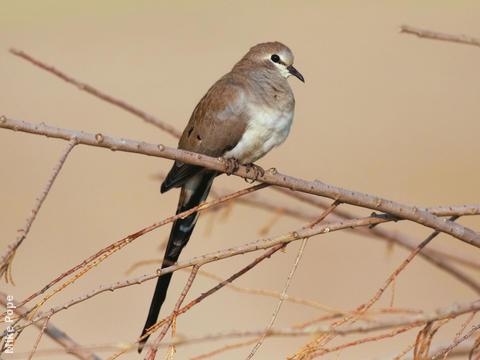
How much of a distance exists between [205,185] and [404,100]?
723 centimetres

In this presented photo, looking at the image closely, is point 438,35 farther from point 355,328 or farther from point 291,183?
point 355,328

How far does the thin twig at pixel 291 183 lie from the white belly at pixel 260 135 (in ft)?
3.81

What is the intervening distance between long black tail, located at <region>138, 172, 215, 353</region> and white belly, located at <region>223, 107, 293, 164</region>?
0.20 metres

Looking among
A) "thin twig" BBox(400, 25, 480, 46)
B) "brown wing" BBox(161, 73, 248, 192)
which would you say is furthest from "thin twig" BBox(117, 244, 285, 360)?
"brown wing" BBox(161, 73, 248, 192)

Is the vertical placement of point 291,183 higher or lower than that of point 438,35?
lower

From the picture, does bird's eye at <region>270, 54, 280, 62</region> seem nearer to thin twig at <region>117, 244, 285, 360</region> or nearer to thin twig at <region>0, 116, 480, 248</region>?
thin twig at <region>0, 116, 480, 248</region>

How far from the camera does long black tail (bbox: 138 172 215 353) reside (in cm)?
267

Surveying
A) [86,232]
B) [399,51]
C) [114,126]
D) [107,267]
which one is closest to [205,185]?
[107,267]

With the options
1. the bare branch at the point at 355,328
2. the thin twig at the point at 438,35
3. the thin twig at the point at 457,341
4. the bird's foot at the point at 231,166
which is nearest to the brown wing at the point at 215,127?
the bird's foot at the point at 231,166

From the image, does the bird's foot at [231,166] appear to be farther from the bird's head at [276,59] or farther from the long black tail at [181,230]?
the bird's head at [276,59]

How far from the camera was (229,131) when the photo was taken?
345cm

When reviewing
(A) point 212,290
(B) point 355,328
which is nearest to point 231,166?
(A) point 212,290

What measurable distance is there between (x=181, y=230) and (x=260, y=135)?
612mm

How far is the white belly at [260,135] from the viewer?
3.43 m
